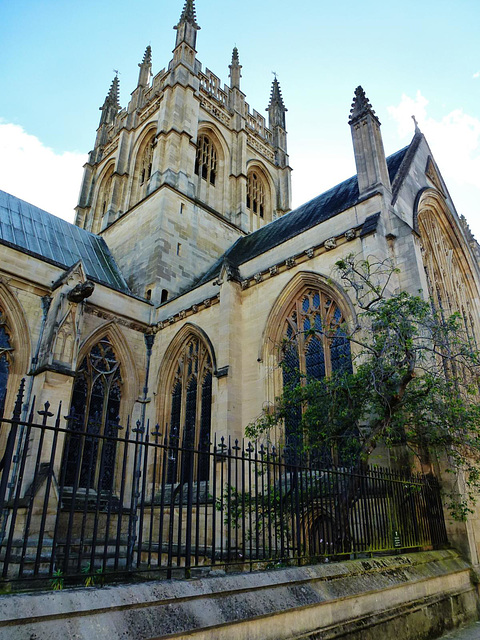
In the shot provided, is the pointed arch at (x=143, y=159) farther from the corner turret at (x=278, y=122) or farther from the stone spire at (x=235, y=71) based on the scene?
the corner turret at (x=278, y=122)

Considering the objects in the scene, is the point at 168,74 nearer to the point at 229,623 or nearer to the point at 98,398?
the point at 98,398

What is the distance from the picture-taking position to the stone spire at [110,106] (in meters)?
30.4

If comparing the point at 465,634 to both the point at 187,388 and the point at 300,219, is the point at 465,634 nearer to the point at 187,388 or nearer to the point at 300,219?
the point at 187,388

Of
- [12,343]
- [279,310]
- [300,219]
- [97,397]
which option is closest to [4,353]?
[12,343]

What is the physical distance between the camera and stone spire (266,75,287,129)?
99.8ft

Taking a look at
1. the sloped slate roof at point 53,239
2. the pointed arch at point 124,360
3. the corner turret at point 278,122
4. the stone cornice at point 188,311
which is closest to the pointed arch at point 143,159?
the sloped slate roof at point 53,239

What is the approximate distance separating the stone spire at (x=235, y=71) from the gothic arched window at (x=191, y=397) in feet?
65.6

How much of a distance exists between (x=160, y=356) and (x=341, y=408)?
8847 millimetres

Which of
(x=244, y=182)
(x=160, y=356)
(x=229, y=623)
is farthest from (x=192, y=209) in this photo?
(x=229, y=623)

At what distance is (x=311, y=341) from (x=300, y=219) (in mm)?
6608

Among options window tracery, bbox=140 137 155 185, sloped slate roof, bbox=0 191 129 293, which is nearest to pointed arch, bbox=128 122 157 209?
window tracery, bbox=140 137 155 185

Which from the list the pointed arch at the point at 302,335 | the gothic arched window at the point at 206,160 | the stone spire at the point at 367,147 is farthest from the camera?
the gothic arched window at the point at 206,160

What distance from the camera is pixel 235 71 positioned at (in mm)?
28656

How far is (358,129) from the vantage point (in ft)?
45.3
